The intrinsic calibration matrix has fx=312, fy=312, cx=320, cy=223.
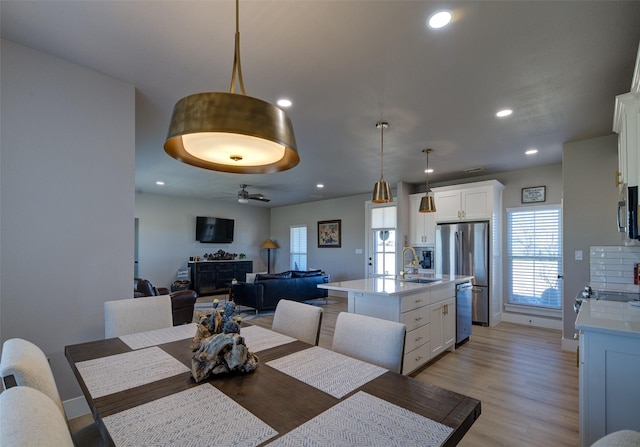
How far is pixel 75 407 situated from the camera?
2.25m

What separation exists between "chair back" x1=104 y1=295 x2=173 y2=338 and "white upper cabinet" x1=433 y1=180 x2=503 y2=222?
478 centimetres

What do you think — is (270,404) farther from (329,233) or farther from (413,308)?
(329,233)

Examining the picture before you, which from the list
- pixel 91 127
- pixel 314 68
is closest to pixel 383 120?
pixel 314 68

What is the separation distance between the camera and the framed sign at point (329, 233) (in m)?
8.17

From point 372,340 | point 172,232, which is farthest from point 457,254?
point 172,232

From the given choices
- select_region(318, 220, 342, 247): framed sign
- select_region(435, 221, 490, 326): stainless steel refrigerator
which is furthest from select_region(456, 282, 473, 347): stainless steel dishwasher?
select_region(318, 220, 342, 247): framed sign

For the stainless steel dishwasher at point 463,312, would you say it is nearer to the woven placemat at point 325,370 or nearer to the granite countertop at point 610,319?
the granite countertop at point 610,319

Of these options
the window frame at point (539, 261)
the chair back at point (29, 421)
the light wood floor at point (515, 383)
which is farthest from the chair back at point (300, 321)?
the window frame at point (539, 261)

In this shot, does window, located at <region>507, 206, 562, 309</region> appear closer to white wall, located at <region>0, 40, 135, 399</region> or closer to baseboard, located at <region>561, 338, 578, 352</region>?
baseboard, located at <region>561, 338, 578, 352</region>

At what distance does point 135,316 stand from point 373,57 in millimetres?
2405

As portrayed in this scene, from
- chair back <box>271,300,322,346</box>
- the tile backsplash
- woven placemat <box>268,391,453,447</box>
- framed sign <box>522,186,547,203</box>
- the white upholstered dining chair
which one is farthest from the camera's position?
framed sign <box>522,186,547,203</box>

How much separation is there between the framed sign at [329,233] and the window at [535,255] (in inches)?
155

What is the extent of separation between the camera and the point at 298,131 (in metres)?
3.51

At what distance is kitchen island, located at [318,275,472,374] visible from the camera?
2.85m
